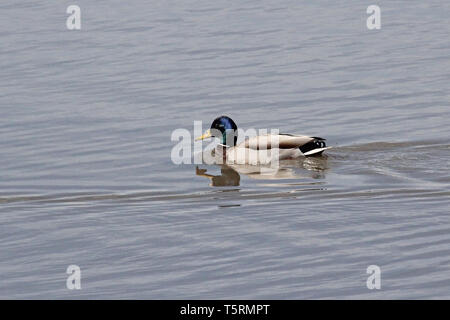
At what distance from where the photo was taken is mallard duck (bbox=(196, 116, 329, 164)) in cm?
1530

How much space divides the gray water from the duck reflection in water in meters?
0.06

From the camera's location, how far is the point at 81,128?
17.0 metres

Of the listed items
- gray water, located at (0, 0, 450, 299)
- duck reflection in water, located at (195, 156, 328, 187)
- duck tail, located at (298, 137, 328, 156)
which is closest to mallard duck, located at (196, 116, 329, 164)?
duck tail, located at (298, 137, 328, 156)

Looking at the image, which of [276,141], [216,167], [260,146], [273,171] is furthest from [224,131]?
[273,171]

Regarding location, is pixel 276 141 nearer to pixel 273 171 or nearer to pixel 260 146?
pixel 260 146

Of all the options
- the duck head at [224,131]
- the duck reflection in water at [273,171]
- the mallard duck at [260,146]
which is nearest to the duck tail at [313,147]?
the mallard duck at [260,146]

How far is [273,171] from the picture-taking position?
15.2 meters

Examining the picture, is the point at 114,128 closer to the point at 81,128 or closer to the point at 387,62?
the point at 81,128

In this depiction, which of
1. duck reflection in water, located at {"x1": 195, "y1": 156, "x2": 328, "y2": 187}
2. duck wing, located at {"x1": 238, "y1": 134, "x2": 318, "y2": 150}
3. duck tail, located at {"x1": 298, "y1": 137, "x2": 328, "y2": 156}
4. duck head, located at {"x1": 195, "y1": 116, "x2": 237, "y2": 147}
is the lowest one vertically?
duck reflection in water, located at {"x1": 195, "y1": 156, "x2": 328, "y2": 187}

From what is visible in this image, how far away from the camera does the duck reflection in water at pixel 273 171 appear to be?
578 inches

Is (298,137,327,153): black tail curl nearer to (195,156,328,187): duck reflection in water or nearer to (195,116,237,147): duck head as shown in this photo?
(195,156,328,187): duck reflection in water

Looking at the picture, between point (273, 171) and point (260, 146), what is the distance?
62 centimetres

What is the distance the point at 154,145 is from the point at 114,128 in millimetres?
1079
